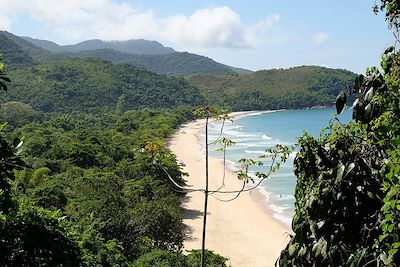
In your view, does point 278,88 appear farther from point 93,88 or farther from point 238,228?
point 238,228

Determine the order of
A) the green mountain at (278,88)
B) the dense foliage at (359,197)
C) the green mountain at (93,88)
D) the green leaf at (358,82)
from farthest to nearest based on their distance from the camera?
1. the green mountain at (278,88)
2. the green mountain at (93,88)
3. the green leaf at (358,82)
4. the dense foliage at (359,197)

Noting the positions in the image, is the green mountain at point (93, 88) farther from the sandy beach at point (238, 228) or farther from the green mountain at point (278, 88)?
the sandy beach at point (238, 228)

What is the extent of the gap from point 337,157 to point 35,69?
124 metres

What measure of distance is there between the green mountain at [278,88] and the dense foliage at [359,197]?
125m

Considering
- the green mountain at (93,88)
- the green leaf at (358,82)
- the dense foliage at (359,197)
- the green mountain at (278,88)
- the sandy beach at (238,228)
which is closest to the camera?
the dense foliage at (359,197)

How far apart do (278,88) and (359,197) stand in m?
147

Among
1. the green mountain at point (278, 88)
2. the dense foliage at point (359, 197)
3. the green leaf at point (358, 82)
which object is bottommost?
the dense foliage at point (359, 197)

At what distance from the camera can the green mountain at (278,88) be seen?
138000 mm

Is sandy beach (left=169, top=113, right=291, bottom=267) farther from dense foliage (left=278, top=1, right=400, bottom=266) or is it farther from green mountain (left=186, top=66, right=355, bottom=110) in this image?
green mountain (left=186, top=66, right=355, bottom=110)

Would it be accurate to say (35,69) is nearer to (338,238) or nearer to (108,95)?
(108,95)

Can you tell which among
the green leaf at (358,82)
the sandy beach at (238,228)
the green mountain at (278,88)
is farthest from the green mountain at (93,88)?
the green leaf at (358,82)

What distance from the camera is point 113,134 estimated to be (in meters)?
52.2

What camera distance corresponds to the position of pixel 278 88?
14600cm

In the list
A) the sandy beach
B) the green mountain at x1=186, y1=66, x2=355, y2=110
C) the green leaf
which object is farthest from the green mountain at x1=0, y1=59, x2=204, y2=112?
the green leaf
